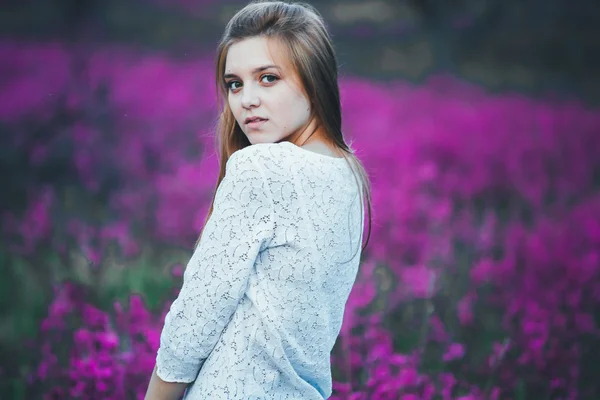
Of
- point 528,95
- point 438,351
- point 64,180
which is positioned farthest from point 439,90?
point 438,351

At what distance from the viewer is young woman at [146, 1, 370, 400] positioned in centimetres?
134

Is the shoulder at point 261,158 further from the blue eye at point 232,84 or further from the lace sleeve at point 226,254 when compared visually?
the blue eye at point 232,84

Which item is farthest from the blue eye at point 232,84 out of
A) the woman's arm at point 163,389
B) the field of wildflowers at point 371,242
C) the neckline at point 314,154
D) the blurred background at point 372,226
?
the blurred background at point 372,226

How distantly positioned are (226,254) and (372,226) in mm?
2843

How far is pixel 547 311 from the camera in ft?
9.39

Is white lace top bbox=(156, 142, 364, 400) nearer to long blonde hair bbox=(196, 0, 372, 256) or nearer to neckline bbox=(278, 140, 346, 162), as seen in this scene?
neckline bbox=(278, 140, 346, 162)

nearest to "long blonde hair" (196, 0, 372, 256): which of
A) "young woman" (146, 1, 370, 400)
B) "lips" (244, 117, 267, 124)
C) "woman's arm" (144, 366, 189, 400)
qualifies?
"young woman" (146, 1, 370, 400)

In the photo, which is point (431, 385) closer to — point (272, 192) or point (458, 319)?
point (458, 319)

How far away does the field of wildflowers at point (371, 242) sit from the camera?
8.27 feet

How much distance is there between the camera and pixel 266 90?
4.95ft

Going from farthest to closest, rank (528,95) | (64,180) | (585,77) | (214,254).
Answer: (585,77) → (528,95) → (64,180) → (214,254)

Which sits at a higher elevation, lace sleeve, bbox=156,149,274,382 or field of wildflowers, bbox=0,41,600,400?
lace sleeve, bbox=156,149,274,382

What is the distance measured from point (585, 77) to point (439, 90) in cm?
330

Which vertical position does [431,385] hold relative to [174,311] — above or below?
below
